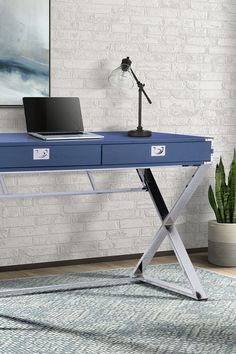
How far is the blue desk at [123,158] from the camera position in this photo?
13.4ft

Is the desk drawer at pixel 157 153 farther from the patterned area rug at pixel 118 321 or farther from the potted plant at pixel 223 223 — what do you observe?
the potted plant at pixel 223 223

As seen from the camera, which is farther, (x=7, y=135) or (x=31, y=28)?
(x=31, y=28)

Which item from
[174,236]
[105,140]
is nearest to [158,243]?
[174,236]

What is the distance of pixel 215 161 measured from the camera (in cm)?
584

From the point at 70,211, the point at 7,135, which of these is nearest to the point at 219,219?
the point at 70,211

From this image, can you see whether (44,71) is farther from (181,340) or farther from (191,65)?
(181,340)

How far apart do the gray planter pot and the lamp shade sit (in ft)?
3.70

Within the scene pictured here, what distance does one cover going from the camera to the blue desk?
13.4 feet

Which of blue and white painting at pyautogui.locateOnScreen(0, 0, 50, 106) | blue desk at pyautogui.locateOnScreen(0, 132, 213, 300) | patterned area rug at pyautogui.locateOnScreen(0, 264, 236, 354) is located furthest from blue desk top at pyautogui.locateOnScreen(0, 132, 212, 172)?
patterned area rug at pyautogui.locateOnScreen(0, 264, 236, 354)

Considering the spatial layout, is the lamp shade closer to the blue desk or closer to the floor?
the blue desk

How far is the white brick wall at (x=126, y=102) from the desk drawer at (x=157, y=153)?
3.24 ft

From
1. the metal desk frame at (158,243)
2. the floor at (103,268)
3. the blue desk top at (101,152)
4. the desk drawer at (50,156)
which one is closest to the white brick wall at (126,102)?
the floor at (103,268)

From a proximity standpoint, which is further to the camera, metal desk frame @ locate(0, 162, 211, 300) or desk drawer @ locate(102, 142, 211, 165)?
metal desk frame @ locate(0, 162, 211, 300)

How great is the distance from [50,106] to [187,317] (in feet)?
4.77
